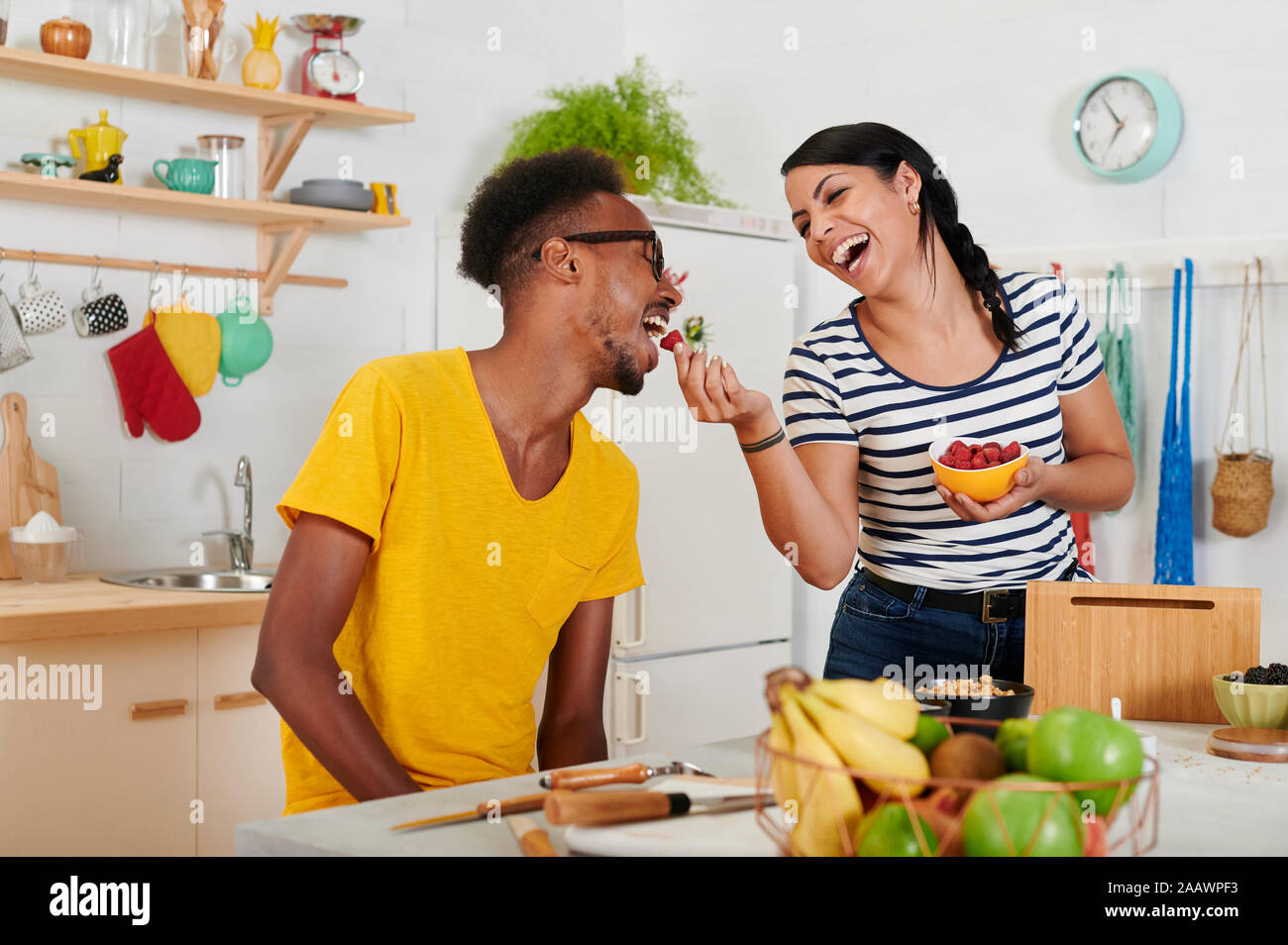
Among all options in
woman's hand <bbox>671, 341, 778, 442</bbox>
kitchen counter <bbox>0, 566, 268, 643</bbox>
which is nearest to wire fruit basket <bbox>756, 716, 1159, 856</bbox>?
woman's hand <bbox>671, 341, 778, 442</bbox>

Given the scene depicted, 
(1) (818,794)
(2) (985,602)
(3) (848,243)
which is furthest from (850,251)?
(1) (818,794)

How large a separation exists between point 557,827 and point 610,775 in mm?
125

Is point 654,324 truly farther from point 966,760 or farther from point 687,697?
point 687,697

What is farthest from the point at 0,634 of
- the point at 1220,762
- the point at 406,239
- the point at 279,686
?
the point at 1220,762

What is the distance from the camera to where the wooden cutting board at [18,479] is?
2.71 meters

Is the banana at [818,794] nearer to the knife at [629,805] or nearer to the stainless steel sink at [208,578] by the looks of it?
the knife at [629,805]

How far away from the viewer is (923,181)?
1.76 m

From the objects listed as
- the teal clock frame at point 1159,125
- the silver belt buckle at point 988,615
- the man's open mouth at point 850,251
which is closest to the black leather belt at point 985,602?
the silver belt buckle at point 988,615

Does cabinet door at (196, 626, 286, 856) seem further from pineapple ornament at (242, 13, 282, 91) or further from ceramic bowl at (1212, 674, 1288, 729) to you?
ceramic bowl at (1212, 674, 1288, 729)

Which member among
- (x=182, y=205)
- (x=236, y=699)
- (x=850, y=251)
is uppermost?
(x=182, y=205)

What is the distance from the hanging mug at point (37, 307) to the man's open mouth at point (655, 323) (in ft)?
5.78

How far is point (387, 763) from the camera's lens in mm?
1300

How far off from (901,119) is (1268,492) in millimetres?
1378

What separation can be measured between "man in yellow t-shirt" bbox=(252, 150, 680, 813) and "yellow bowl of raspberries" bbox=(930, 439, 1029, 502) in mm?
379
